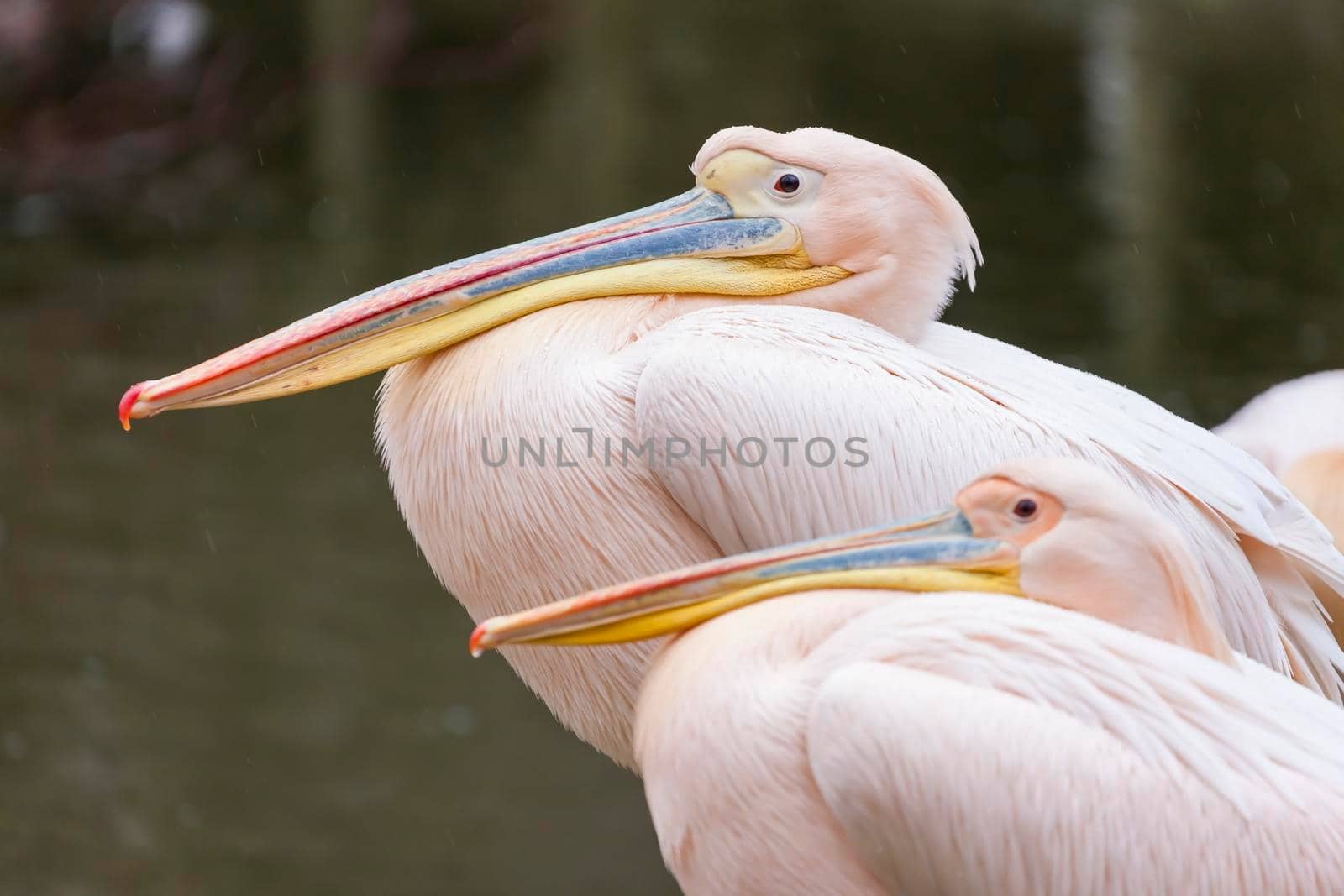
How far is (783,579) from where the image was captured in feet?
7.14

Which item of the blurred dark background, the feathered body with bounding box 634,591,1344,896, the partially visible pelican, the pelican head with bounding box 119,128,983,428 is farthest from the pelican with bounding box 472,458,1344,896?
the blurred dark background

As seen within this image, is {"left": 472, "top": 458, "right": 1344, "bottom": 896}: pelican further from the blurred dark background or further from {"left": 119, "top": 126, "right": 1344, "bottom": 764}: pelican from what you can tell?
the blurred dark background

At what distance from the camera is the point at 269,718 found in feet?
19.8

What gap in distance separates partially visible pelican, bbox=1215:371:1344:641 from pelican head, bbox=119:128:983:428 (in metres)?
0.94

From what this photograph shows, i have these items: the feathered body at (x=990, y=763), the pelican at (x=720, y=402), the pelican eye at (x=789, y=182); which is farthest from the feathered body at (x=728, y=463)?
the feathered body at (x=990, y=763)

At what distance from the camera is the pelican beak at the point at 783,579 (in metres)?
2.15

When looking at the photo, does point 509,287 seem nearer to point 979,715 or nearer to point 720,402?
point 720,402

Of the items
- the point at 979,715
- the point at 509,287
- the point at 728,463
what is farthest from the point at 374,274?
the point at 979,715

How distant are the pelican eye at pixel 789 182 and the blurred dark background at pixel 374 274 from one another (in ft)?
8.77

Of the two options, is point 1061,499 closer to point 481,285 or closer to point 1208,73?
point 481,285

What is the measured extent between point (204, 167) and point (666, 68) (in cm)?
492

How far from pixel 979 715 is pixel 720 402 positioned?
2.47ft

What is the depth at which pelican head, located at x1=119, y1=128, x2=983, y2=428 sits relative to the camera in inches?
110

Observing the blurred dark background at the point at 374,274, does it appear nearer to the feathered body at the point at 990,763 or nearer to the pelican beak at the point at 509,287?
the pelican beak at the point at 509,287
